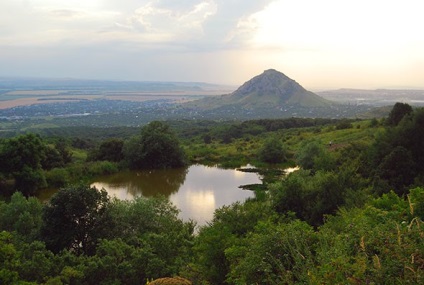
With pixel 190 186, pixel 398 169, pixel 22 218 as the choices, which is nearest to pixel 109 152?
pixel 190 186

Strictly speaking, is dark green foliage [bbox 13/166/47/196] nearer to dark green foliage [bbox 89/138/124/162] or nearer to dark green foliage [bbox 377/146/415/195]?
dark green foliage [bbox 89/138/124/162]

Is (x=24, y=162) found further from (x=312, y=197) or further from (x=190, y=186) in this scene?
(x=312, y=197)

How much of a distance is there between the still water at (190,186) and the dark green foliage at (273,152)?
16.6ft

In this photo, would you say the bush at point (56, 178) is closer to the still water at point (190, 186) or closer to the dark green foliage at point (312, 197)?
the still water at point (190, 186)

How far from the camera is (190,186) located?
38188mm

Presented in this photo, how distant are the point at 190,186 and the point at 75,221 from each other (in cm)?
2022

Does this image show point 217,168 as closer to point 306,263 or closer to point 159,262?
point 159,262

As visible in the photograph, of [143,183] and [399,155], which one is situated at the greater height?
[399,155]

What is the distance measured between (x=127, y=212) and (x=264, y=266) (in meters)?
12.0

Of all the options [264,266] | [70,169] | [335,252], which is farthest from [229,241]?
[70,169]

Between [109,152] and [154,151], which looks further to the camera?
[109,152]

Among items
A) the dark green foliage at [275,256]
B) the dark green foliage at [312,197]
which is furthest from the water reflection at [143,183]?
the dark green foliage at [275,256]

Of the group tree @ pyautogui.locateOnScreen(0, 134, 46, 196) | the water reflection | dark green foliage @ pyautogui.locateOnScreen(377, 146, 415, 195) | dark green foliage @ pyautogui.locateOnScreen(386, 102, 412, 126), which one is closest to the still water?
the water reflection

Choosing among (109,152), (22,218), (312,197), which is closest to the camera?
(22,218)
